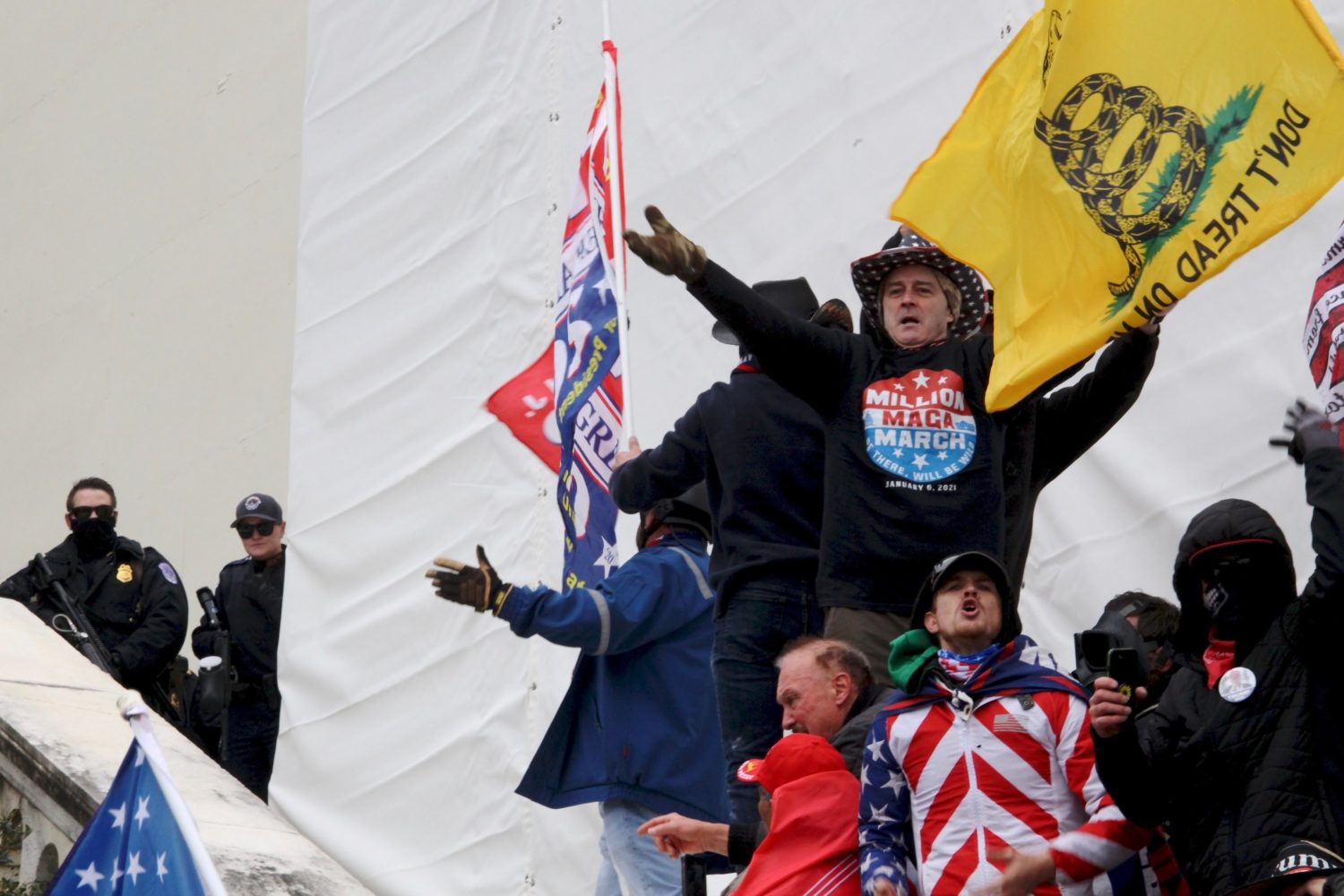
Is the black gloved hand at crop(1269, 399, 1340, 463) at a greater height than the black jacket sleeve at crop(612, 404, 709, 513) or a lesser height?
lesser

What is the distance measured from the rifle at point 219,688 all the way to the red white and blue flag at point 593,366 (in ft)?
7.44

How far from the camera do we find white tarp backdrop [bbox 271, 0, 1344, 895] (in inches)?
252

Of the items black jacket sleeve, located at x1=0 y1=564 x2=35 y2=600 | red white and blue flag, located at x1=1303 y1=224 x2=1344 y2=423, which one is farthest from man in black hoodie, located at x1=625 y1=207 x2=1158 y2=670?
black jacket sleeve, located at x1=0 y1=564 x2=35 y2=600

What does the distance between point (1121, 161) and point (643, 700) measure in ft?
6.83

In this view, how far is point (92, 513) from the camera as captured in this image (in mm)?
9039

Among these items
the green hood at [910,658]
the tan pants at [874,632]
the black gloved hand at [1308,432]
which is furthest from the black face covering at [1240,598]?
the tan pants at [874,632]

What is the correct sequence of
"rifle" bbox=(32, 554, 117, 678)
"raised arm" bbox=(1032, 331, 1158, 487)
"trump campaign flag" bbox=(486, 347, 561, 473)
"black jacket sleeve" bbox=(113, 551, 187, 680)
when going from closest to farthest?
"raised arm" bbox=(1032, 331, 1158, 487) < "trump campaign flag" bbox=(486, 347, 561, 473) < "rifle" bbox=(32, 554, 117, 678) < "black jacket sleeve" bbox=(113, 551, 187, 680)

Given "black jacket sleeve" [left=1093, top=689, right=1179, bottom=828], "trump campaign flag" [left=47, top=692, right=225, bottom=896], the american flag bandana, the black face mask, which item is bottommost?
"black jacket sleeve" [left=1093, top=689, right=1179, bottom=828]

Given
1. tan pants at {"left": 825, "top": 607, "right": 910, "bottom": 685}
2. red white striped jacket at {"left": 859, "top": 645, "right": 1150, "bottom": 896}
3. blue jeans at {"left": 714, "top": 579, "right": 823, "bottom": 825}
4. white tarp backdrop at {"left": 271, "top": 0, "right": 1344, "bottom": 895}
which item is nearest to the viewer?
red white striped jacket at {"left": 859, "top": 645, "right": 1150, "bottom": 896}

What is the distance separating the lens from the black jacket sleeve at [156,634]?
28.4ft

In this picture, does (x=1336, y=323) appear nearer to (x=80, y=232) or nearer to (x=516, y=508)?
(x=516, y=508)

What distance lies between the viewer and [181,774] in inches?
284

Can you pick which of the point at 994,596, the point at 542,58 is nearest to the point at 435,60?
the point at 542,58

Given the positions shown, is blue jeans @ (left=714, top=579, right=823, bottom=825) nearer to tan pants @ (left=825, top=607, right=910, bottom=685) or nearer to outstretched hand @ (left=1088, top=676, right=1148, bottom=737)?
tan pants @ (left=825, top=607, right=910, bottom=685)
